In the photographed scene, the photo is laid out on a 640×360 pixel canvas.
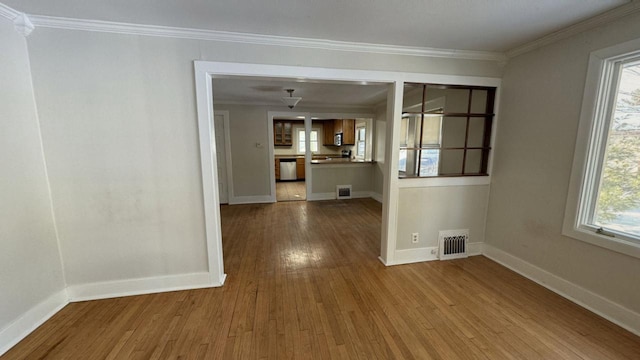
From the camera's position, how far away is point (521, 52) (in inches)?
96.5

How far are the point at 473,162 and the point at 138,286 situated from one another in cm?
393

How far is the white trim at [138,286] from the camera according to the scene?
213cm

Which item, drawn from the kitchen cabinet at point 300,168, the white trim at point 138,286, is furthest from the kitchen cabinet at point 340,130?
the white trim at point 138,286

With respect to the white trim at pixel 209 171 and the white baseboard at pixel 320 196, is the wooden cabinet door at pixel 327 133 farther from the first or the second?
the white trim at pixel 209 171

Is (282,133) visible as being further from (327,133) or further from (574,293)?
(574,293)

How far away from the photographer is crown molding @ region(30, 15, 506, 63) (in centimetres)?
184

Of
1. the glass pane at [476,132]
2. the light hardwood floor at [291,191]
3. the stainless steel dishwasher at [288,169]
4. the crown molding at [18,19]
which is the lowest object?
the light hardwood floor at [291,191]

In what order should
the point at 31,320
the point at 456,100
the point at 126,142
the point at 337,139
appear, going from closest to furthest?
1. the point at 31,320
2. the point at 126,142
3. the point at 456,100
4. the point at 337,139

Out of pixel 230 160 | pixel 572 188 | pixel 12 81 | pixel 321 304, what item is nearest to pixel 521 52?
pixel 572 188

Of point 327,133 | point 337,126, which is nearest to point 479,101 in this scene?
point 337,126

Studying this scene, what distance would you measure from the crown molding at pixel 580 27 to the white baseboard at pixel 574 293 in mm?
2157

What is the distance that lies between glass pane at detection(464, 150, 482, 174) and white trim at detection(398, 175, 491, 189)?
143 mm

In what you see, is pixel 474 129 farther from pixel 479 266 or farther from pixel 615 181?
pixel 479 266

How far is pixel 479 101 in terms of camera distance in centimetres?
296
